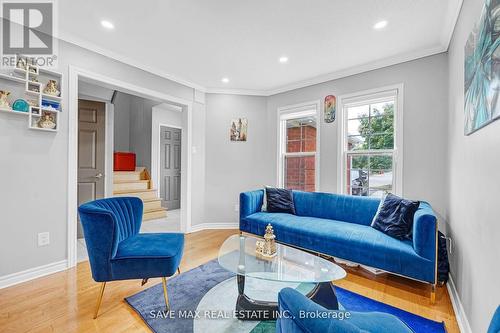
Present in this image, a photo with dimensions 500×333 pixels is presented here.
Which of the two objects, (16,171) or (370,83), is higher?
(370,83)

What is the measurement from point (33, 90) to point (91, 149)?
57.9 inches

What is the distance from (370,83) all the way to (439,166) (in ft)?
4.41

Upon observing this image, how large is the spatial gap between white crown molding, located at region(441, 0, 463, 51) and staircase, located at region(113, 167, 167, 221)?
533 cm

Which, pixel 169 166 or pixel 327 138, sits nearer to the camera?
pixel 327 138

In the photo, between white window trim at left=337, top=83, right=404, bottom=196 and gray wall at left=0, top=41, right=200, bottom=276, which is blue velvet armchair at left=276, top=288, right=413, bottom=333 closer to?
white window trim at left=337, top=83, right=404, bottom=196

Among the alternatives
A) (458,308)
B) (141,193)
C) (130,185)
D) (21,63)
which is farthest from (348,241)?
(130,185)

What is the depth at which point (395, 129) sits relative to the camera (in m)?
2.93

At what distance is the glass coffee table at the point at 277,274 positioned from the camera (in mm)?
1580

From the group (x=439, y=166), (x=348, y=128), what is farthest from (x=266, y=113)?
(x=439, y=166)

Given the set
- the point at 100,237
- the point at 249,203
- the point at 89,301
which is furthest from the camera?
the point at 249,203

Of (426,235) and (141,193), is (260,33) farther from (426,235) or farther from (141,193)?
(141,193)

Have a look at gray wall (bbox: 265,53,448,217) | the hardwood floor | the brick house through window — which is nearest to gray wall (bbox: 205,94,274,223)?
the brick house through window

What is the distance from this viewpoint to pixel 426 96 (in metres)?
2.70

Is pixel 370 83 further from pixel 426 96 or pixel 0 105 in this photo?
pixel 0 105
